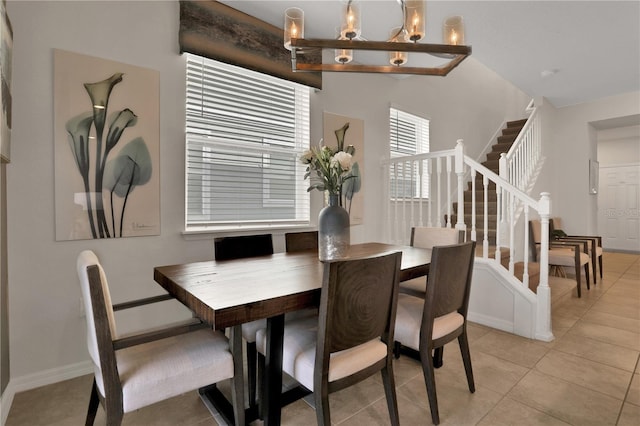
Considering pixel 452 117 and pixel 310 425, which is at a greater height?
pixel 452 117

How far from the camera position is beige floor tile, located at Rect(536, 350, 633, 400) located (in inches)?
76.0

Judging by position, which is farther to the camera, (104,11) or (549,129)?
(549,129)

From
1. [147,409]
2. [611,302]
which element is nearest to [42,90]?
[147,409]

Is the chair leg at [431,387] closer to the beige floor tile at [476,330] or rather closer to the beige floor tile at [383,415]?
the beige floor tile at [383,415]

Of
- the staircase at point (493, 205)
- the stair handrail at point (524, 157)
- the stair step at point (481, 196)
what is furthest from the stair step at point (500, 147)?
the stair step at point (481, 196)

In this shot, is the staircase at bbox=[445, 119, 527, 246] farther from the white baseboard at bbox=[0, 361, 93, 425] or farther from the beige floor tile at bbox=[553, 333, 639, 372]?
the white baseboard at bbox=[0, 361, 93, 425]

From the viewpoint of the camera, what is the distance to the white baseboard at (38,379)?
1.75 metres

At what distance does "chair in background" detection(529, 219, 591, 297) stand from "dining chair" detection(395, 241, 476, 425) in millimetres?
2634

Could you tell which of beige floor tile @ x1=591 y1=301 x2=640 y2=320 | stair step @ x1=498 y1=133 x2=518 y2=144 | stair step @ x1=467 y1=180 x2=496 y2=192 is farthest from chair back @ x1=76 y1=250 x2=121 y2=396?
stair step @ x1=498 y1=133 x2=518 y2=144

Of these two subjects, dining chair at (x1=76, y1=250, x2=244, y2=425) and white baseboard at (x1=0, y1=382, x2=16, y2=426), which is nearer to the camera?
dining chair at (x1=76, y1=250, x2=244, y2=425)

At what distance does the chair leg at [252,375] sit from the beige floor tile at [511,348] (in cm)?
168

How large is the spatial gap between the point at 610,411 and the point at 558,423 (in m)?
0.36

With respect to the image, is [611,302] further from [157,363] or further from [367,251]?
[157,363]

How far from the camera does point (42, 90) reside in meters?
1.96
